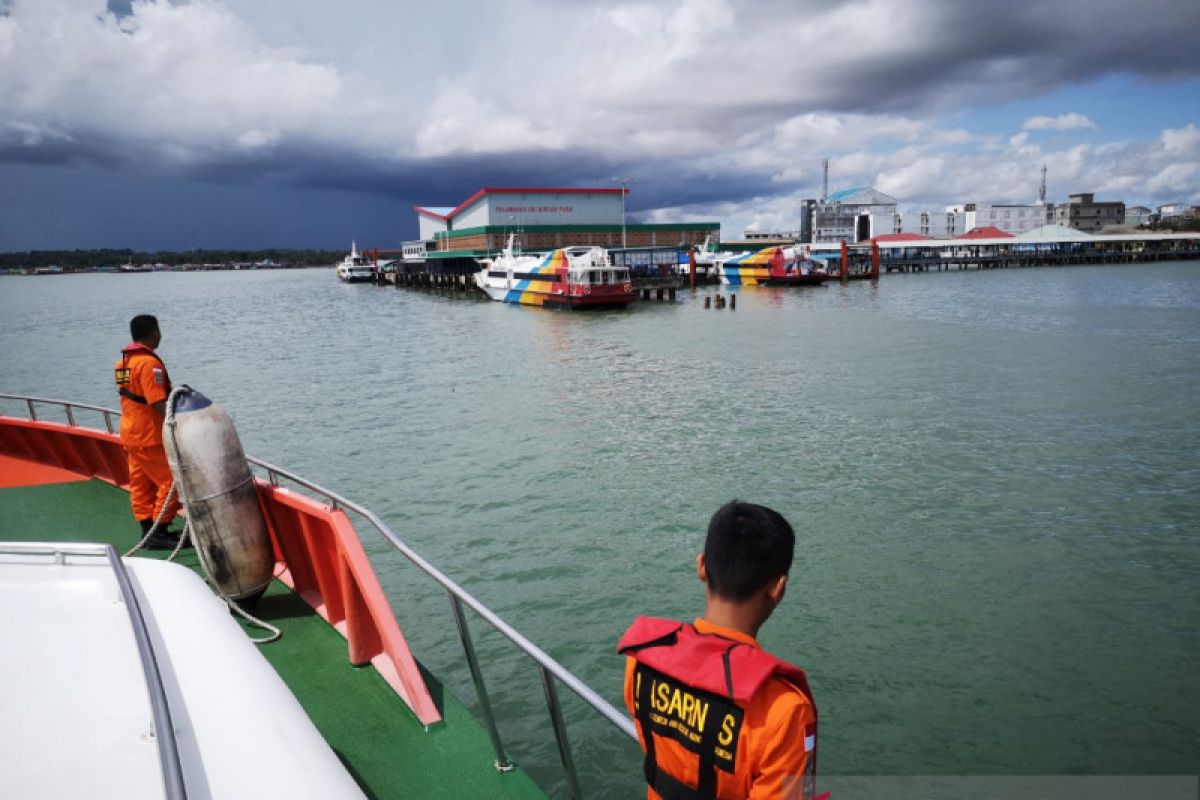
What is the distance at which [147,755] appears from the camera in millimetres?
1811

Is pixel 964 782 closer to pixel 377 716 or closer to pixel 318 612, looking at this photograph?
pixel 377 716

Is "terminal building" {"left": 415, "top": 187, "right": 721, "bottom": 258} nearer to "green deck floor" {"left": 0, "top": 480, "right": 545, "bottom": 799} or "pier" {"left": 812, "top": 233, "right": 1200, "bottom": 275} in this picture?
"pier" {"left": 812, "top": 233, "right": 1200, "bottom": 275}

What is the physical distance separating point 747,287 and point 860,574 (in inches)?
2308

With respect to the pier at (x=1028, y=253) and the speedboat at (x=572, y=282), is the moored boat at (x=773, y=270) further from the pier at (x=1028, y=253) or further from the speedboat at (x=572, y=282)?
the pier at (x=1028, y=253)

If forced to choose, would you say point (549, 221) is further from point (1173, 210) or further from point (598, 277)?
point (1173, 210)

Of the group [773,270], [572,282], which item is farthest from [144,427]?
[773,270]

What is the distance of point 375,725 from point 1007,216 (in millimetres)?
165852

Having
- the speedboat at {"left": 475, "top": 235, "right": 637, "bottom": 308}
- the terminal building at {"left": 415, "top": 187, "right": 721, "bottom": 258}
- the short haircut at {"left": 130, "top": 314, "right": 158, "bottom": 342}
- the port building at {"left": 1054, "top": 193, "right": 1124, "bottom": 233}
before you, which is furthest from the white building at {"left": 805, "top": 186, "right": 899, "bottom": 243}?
the short haircut at {"left": 130, "top": 314, "right": 158, "bottom": 342}

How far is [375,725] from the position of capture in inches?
A: 136

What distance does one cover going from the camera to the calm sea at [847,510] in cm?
532

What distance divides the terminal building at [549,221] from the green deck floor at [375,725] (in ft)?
228

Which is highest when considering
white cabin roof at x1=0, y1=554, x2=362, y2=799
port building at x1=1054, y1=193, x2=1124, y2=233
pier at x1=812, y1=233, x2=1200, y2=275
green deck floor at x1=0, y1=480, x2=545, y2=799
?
port building at x1=1054, y1=193, x2=1124, y2=233

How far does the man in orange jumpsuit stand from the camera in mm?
5180

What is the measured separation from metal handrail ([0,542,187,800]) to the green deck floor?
1207 millimetres
